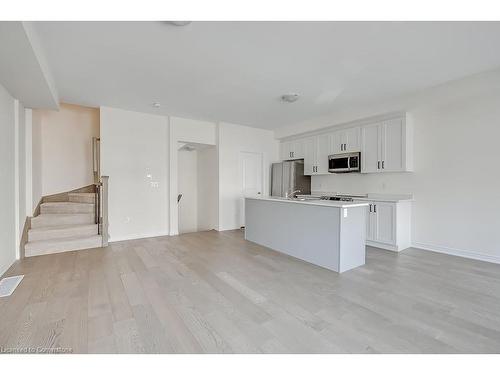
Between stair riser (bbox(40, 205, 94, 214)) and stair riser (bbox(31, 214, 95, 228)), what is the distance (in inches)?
7.3

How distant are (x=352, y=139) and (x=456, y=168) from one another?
1.74 meters

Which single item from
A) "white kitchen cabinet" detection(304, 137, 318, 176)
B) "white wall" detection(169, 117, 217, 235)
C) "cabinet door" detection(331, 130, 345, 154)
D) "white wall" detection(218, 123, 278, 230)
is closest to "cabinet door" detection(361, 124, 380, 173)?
"cabinet door" detection(331, 130, 345, 154)

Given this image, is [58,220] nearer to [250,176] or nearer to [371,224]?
[250,176]

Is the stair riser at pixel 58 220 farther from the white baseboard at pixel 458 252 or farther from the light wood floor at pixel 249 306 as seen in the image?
the white baseboard at pixel 458 252

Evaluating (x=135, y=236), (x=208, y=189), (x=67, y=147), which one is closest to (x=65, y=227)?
(x=135, y=236)

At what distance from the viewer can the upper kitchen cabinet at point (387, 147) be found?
13.5 ft

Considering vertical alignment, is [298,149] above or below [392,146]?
above

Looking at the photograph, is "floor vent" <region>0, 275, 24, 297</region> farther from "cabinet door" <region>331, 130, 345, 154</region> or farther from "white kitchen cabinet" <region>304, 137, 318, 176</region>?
"cabinet door" <region>331, 130, 345, 154</region>

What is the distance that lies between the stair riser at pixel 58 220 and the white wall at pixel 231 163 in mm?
2665

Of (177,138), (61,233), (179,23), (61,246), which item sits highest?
(179,23)

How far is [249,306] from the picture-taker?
218 centimetres

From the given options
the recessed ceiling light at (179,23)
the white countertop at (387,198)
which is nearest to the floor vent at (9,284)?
the recessed ceiling light at (179,23)
